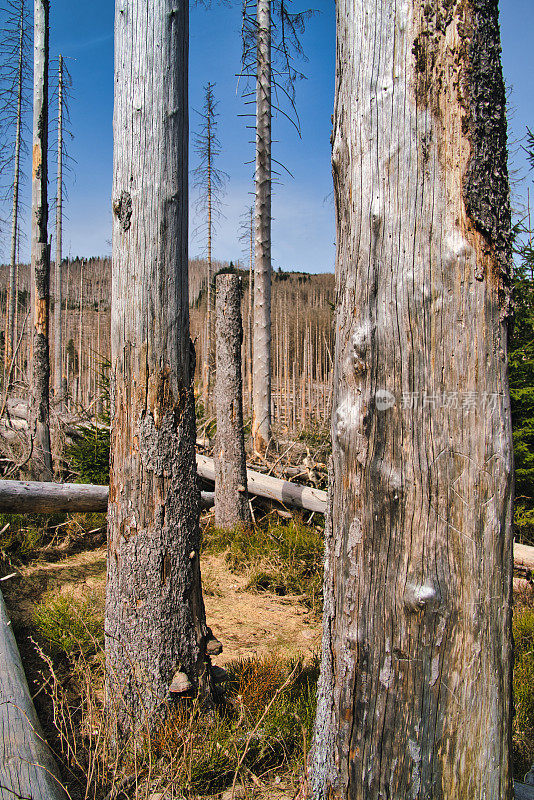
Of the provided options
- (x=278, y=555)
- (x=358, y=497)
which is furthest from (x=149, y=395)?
(x=278, y=555)

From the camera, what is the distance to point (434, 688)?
4.34 ft

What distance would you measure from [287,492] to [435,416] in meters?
5.47

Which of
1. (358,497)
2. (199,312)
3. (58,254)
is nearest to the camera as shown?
(358,497)

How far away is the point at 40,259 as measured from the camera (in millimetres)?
7547

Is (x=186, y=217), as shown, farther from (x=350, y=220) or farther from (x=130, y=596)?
(x=130, y=596)

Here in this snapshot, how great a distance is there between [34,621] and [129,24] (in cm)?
426

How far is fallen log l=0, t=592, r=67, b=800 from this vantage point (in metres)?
1.95

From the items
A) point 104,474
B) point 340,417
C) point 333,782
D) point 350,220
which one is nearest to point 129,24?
point 350,220

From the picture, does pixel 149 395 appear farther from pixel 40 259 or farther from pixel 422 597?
pixel 40 259

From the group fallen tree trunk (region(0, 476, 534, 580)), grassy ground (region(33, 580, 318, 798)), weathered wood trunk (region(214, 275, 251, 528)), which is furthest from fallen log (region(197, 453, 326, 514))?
grassy ground (region(33, 580, 318, 798))

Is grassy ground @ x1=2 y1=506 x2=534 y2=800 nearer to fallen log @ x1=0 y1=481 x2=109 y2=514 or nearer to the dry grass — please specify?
the dry grass

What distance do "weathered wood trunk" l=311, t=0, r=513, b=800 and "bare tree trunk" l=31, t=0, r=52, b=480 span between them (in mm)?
6806

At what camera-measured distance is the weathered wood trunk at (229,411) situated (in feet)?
20.4

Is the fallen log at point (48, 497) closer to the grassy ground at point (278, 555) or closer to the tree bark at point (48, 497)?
the tree bark at point (48, 497)
